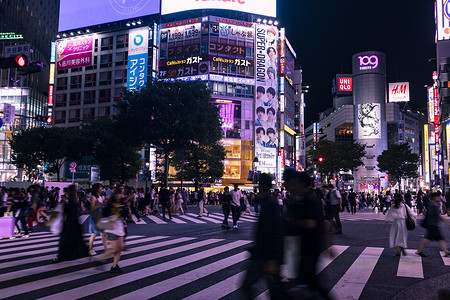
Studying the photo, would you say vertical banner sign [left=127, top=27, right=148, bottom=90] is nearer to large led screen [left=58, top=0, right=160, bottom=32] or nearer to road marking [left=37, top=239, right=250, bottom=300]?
large led screen [left=58, top=0, right=160, bottom=32]

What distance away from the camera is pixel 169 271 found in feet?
22.7

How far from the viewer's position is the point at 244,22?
62250mm

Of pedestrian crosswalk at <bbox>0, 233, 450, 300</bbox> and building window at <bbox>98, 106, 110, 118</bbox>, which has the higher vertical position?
building window at <bbox>98, 106, 110, 118</bbox>

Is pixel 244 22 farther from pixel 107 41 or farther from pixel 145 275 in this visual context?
pixel 145 275

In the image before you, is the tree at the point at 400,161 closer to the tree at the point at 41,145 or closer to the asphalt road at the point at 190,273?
the tree at the point at 41,145

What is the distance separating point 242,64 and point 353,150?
2286 centimetres

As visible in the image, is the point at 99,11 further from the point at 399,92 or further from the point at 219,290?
the point at 399,92

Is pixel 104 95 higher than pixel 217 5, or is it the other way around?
pixel 217 5

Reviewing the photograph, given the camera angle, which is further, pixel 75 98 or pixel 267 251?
pixel 75 98

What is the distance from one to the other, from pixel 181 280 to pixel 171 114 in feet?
84.8

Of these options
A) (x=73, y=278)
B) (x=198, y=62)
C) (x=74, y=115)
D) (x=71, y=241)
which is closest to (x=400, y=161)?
(x=198, y=62)

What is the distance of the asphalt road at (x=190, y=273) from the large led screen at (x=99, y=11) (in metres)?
57.6

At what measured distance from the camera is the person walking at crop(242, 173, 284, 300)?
346cm

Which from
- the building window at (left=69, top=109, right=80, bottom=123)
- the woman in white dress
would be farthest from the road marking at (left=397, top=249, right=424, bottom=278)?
the building window at (left=69, top=109, right=80, bottom=123)
